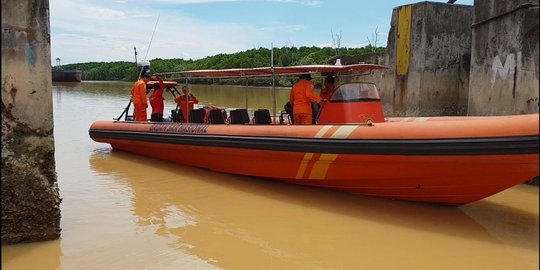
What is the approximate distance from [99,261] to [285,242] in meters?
1.56

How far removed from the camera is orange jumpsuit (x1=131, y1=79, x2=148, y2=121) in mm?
8328

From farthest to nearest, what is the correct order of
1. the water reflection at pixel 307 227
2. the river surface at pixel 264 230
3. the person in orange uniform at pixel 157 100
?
the person in orange uniform at pixel 157 100
the water reflection at pixel 307 227
the river surface at pixel 264 230

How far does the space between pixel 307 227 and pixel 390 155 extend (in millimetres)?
1106

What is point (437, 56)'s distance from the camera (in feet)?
30.1

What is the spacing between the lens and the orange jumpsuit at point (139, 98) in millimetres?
8328

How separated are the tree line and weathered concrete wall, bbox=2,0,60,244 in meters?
5.40

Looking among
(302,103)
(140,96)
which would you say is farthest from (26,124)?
(140,96)

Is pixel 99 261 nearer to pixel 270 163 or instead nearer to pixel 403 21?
pixel 270 163

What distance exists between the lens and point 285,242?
4250 mm

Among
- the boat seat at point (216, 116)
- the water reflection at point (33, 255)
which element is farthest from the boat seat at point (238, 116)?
the water reflection at point (33, 255)

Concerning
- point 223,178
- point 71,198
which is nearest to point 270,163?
point 223,178

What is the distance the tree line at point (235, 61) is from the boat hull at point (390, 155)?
2997 mm

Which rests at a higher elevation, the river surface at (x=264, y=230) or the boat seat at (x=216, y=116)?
the boat seat at (x=216, y=116)

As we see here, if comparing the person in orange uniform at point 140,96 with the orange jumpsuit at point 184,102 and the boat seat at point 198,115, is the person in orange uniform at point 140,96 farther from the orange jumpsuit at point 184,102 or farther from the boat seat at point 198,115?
the boat seat at point 198,115
